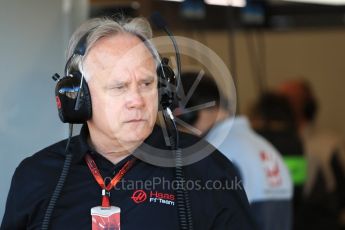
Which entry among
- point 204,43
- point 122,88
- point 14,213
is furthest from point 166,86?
point 204,43

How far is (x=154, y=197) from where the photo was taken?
218 centimetres

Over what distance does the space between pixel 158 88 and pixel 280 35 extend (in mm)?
7322

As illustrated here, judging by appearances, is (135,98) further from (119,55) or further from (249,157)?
(249,157)

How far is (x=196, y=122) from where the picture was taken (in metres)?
3.84

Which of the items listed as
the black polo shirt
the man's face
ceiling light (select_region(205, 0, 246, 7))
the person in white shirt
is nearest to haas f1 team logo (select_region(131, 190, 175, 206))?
the black polo shirt

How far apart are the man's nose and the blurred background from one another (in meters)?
0.39

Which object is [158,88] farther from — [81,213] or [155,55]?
[81,213]

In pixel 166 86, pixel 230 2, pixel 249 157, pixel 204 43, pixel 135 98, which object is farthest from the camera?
pixel 204 43

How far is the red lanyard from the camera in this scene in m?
2.16

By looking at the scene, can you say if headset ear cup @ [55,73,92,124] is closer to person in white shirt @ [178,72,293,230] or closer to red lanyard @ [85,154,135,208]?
red lanyard @ [85,154,135,208]

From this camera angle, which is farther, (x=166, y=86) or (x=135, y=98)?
(x=166, y=86)

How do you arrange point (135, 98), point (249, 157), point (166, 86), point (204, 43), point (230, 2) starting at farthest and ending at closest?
point (204, 43) → point (230, 2) → point (249, 157) → point (166, 86) → point (135, 98)

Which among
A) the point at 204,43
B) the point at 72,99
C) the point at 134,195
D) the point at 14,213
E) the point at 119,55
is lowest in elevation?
the point at 204,43

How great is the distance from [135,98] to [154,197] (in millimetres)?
283
